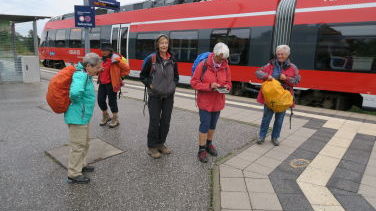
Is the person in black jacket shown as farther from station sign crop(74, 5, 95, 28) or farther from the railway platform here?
station sign crop(74, 5, 95, 28)

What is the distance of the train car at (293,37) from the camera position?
6.73 meters

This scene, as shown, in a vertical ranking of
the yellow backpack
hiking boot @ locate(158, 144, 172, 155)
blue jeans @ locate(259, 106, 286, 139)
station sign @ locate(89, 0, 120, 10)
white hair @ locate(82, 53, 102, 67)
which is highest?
A: station sign @ locate(89, 0, 120, 10)

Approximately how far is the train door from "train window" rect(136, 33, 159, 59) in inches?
34.9

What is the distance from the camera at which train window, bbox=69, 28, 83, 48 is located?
15859 millimetres

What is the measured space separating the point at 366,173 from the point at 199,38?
7.66 m

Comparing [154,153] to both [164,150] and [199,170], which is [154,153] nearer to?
[164,150]

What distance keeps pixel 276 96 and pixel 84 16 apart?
19.1 ft

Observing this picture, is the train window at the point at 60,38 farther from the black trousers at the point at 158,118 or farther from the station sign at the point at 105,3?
the black trousers at the point at 158,118

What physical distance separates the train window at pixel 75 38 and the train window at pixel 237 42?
998 centimetres

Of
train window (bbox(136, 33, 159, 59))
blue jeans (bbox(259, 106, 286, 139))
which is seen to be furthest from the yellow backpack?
train window (bbox(136, 33, 159, 59))

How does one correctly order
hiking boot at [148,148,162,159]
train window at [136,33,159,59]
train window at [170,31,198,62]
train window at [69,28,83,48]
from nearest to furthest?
1. hiking boot at [148,148,162,159]
2. train window at [170,31,198,62]
3. train window at [136,33,159,59]
4. train window at [69,28,83,48]

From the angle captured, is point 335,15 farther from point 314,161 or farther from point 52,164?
point 52,164

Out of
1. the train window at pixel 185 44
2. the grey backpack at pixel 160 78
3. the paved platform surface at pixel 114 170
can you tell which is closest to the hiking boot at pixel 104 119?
the paved platform surface at pixel 114 170

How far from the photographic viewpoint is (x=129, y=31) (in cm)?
1295
